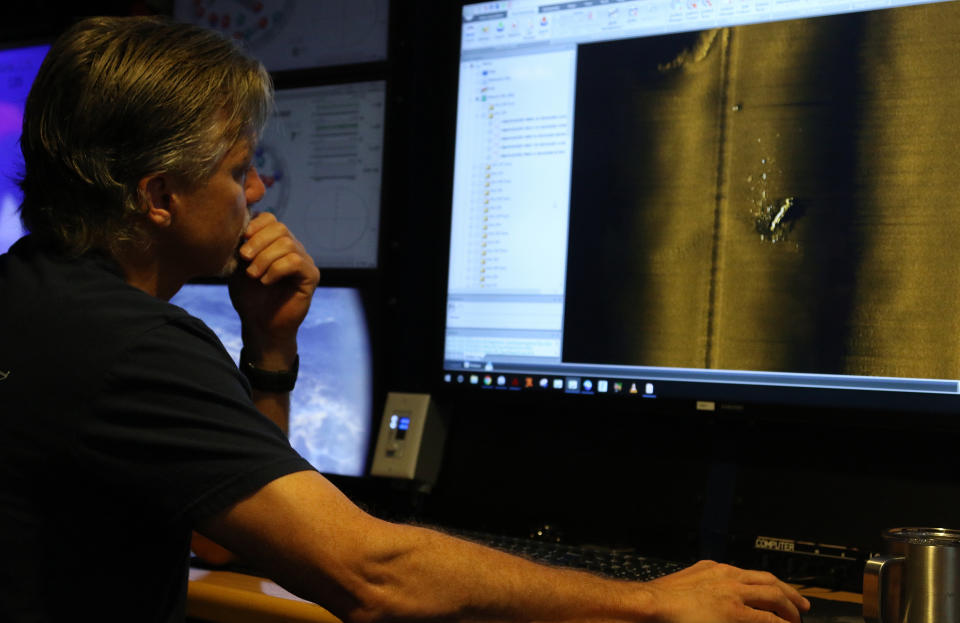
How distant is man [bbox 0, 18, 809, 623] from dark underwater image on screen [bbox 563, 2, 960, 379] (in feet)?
1.52

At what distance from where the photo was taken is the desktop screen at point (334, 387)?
1.77 metres

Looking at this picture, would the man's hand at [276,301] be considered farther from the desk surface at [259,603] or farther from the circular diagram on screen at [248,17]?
the circular diagram on screen at [248,17]

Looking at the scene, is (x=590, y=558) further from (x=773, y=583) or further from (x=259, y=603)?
(x=259, y=603)

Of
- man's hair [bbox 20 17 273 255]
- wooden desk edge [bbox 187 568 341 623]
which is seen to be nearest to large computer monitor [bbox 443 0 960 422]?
wooden desk edge [bbox 187 568 341 623]

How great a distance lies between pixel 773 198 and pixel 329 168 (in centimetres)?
87

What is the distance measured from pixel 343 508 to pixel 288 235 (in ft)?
2.10

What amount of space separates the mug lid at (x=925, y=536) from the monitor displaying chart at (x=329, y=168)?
1.07 metres

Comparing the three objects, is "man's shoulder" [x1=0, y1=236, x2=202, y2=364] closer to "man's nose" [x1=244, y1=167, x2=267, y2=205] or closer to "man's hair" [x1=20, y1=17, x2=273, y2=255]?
"man's hair" [x1=20, y1=17, x2=273, y2=255]

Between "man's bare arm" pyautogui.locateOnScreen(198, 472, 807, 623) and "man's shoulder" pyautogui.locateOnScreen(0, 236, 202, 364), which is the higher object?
"man's shoulder" pyautogui.locateOnScreen(0, 236, 202, 364)

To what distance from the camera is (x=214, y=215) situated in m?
1.08

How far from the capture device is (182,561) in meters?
0.94

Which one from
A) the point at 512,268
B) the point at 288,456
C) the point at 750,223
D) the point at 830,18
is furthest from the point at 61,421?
the point at 830,18

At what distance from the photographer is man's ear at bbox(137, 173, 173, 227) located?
100 cm

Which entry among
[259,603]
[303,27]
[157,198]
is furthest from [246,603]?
[303,27]
